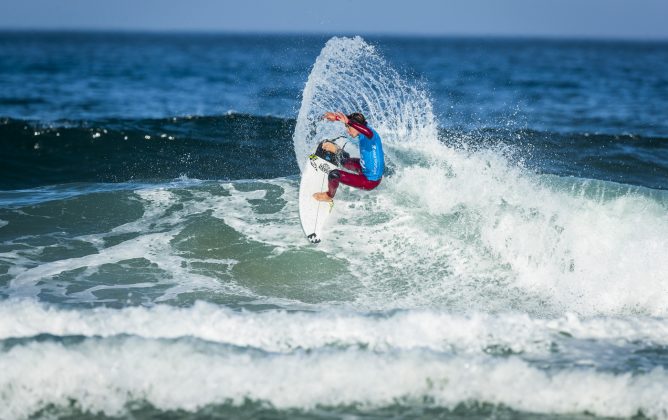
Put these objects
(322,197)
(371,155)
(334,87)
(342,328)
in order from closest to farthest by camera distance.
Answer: (342,328) → (371,155) → (322,197) → (334,87)

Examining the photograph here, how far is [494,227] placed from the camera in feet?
36.4

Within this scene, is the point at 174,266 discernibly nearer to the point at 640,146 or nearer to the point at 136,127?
the point at 136,127

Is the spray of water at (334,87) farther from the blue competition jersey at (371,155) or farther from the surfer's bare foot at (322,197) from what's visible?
the blue competition jersey at (371,155)

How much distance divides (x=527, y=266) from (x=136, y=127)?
1285cm

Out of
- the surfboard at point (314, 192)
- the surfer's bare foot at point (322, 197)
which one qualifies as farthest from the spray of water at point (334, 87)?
the surfer's bare foot at point (322, 197)

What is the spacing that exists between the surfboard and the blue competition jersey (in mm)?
628

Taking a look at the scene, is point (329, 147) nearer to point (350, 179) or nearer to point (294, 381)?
point (350, 179)

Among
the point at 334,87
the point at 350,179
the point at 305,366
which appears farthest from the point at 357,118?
the point at 305,366

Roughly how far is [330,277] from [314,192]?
1.61 metres

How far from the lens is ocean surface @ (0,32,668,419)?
6645mm

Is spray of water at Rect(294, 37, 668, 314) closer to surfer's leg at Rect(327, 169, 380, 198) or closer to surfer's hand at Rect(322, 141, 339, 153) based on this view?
surfer's leg at Rect(327, 169, 380, 198)

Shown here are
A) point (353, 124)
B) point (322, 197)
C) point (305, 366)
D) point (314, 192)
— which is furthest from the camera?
point (314, 192)

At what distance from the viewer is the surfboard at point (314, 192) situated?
11039 millimetres

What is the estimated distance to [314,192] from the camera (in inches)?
441
